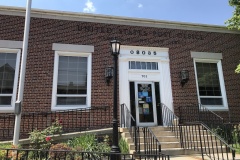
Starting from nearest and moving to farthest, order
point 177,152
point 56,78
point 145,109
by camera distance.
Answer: point 177,152
point 56,78
point 145,109

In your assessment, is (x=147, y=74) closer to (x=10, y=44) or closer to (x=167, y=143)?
(x=167, y=143)

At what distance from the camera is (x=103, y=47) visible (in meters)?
9.83

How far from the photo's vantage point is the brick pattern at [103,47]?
8.90 m

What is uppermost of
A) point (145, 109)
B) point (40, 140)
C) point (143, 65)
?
point (143, 65)

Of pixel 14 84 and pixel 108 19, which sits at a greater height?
pixel 108 19

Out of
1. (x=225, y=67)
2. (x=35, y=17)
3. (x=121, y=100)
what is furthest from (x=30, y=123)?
(x=225, y=67)

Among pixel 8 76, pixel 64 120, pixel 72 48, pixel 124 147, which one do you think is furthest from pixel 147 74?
pixel 8 76

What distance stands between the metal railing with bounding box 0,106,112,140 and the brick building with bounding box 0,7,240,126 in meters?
0.28

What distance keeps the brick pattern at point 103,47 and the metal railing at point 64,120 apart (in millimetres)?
323

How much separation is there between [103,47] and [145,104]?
3239 millimetres

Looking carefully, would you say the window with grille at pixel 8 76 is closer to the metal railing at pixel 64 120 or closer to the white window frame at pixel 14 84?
the white window frame at pixel 14 84

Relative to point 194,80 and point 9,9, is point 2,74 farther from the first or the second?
point 194,80

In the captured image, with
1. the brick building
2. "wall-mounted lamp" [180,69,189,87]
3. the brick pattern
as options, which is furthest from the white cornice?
"wall-mounted lamp" [180,69,189,87]

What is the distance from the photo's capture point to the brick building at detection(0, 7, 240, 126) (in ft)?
29.3
